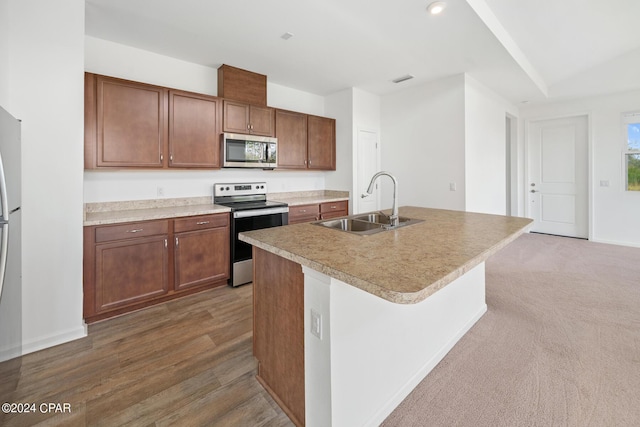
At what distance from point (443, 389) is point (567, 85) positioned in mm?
5768

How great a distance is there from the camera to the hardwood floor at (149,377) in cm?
150

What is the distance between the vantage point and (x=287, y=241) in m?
1.48

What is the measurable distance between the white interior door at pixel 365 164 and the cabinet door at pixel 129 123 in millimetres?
2812

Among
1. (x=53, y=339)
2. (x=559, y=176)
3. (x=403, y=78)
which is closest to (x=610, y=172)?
(x=559, y=176)

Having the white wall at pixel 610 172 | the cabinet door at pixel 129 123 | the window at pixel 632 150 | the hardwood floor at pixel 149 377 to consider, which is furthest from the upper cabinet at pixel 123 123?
the window at pixel 632 150

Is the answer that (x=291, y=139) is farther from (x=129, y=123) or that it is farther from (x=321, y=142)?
(x=129, y=123)

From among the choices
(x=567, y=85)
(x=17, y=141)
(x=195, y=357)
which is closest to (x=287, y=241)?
(x=195, y=357)

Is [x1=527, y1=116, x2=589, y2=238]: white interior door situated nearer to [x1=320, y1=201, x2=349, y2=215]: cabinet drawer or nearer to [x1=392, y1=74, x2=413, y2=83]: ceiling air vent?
[x1=392, y1=74, x2=413, y2=83]: ceiling air vent

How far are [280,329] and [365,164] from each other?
11.9 ft

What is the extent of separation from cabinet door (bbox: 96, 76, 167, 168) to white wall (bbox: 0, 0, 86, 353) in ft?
1.37

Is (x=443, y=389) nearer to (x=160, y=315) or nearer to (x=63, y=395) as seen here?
(x=63, y=395)

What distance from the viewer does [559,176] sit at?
5.57 m

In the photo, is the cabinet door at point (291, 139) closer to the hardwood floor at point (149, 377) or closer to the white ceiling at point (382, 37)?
the white ceiling at point (382, 37)

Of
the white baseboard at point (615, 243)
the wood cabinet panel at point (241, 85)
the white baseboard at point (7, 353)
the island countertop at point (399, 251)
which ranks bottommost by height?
the white baseboard at point (7, 353)
